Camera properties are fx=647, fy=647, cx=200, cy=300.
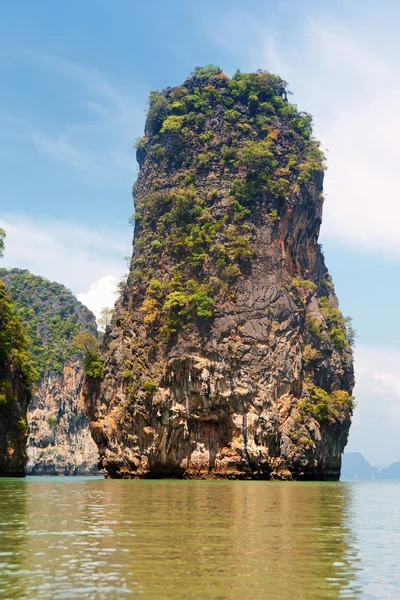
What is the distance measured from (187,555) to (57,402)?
10182 centimetres

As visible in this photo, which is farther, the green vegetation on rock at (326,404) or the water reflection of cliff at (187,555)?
the green vegetation on rock at (326,404)

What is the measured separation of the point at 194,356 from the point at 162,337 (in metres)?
3.93

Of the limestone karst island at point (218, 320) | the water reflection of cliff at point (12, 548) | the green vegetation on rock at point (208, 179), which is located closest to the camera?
the water reflection of cliff at point (12, 548)

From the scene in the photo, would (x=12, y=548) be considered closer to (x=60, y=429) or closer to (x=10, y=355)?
(x=10, y=355)

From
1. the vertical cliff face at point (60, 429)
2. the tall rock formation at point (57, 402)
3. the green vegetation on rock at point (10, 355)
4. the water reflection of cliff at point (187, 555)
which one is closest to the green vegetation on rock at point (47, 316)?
the tall rock formation at point (57, 402)

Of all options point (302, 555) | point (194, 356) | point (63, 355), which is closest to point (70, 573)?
point (302, 555)

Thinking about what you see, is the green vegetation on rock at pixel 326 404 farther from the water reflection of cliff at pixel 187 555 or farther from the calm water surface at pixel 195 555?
the water reflection of cliff at pixel 187 555

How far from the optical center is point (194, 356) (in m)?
47.2

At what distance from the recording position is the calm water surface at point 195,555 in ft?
23.3

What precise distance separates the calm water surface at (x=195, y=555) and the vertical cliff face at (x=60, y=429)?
91588 millimetres

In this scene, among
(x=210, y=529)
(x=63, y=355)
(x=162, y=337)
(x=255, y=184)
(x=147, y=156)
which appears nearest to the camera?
(x=210, y=529)

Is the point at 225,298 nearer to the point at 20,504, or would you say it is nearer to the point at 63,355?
the point at 20,504

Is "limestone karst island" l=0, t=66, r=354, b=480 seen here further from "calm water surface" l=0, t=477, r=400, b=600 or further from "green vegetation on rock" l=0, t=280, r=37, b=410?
"calm water surface" l=0, t=477, r=400, b=600

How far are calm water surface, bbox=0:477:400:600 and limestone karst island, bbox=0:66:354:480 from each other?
3025cm
